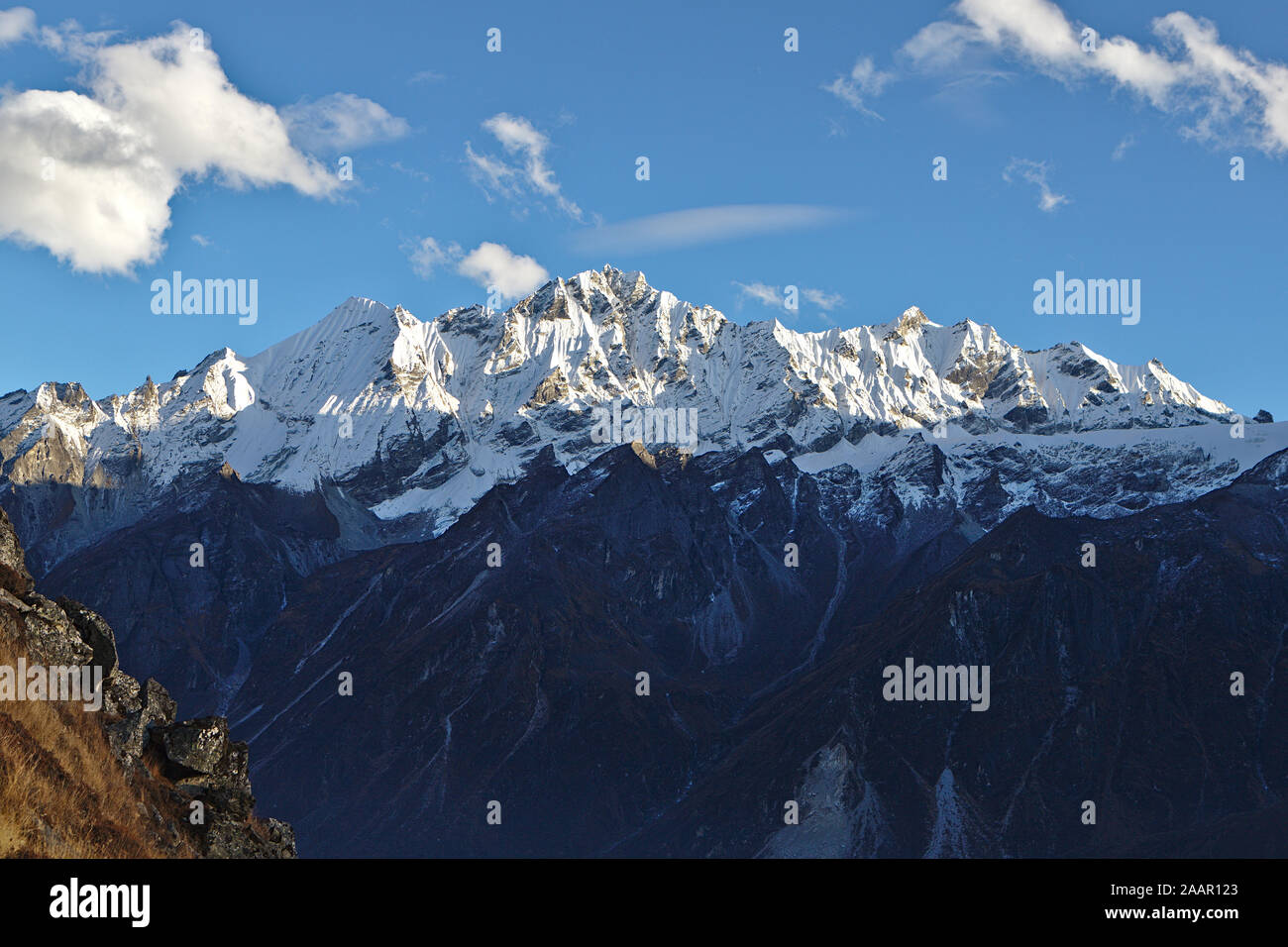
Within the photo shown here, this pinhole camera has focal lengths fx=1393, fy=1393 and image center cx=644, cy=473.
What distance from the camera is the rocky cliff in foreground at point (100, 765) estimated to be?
931 inches

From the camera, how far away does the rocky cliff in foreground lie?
23.6m

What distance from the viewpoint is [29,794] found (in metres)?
22.9

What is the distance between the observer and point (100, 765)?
32.7 metres
